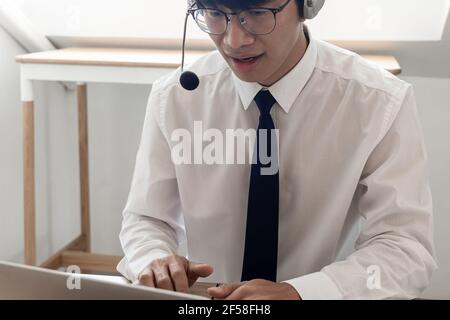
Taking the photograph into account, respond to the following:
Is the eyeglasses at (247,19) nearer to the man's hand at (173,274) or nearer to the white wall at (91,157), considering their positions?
the man's hand at (173,274)

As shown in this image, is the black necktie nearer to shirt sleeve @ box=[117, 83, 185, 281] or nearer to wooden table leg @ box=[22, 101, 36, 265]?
shirt sleeve @ box=[117, 83, 185, 281]

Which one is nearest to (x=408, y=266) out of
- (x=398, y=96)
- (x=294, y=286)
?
(x=294, y=286)

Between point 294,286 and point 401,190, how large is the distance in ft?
0.96

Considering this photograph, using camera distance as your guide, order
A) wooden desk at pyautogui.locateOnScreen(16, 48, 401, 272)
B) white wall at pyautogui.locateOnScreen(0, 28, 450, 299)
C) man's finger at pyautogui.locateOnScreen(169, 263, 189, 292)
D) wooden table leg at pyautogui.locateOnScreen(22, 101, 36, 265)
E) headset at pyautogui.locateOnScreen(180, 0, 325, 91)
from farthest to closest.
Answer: white wall at pyautogui.locateOnScreen(0, 28, 450, 299) → wooden table leg at pyautogui.locateOnScreen(22, 101, 36, 265) → wooden desk at pyautogui.locateOnScreen(16, 48, 401, 272) → headset at pyautogui.locateOnScreen(180, 0, 325, 91) → man's finger at pyautogui.locateOnScreen(169, 263, 189, 292)

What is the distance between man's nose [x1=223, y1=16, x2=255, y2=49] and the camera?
40.3 inches

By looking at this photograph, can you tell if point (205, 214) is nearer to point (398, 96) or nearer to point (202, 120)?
point (202, 120)

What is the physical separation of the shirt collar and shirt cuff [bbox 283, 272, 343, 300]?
36 centimetres

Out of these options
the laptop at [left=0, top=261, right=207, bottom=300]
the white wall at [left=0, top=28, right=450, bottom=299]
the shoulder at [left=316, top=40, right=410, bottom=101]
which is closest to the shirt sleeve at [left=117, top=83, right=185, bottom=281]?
the shoulder at [left=316, top=40, right=410, bottom=101]

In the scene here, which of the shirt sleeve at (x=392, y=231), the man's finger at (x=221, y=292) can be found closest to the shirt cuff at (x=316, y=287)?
the shirt sleeve at (x=392, y=231)

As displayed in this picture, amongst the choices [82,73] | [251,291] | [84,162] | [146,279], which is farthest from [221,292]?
[84,162]

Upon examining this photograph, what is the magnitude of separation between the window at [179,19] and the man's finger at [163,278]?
134cm

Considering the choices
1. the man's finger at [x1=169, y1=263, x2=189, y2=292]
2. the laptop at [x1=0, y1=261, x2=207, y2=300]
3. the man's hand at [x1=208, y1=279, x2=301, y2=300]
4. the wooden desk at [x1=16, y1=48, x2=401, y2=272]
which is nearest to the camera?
the laptop at [x1=0, y1=261, x2=207, y2=300]

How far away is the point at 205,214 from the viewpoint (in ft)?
4.12

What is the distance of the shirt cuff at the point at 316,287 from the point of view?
3.04 ft
